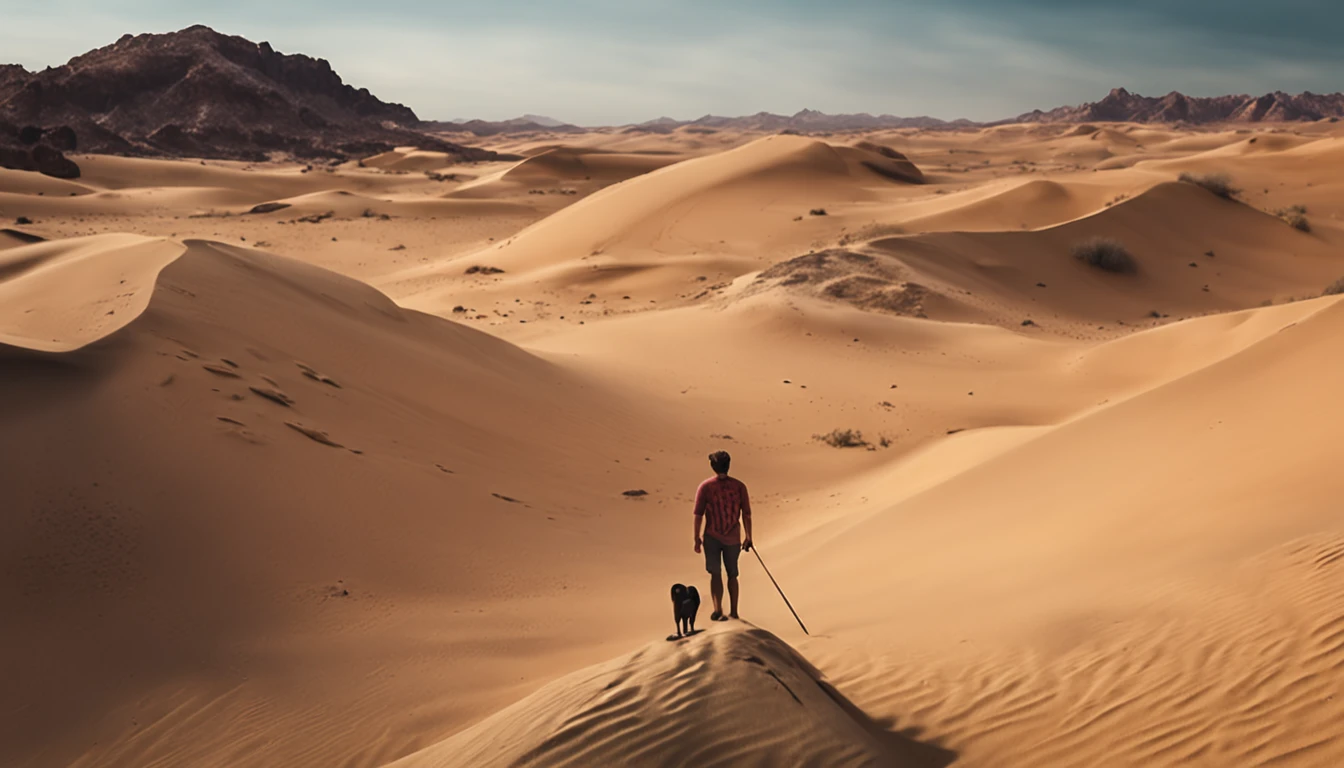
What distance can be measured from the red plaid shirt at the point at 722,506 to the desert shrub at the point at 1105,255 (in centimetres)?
2232

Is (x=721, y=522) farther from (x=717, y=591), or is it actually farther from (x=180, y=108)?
(x=180, y=108)

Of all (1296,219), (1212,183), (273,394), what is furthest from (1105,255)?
(273,394)

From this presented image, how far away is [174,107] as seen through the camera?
2830 inches

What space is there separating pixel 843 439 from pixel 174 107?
76.2 metres

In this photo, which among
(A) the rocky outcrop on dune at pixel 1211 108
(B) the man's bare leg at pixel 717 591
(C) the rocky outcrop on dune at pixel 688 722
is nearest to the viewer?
(C) the rocky outcrop on dune at pixel 688 722

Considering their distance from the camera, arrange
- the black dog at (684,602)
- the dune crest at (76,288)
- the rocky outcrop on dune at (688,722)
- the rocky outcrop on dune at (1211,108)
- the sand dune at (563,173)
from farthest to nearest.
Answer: the rocky outcrop on dune at (1211,108) → the sand dune at (563,173) → the dune crest at (76,288) → the black dog at (684,602) → the rocky outcrop on dune at (688,722)

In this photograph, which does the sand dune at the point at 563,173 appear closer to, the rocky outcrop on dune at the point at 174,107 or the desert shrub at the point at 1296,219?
the rocky outcrop on dune at the point at 174,107

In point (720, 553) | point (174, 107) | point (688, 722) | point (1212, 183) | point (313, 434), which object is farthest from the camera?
point (174, 107)

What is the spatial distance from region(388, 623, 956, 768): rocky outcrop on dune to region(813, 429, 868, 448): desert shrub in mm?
7970

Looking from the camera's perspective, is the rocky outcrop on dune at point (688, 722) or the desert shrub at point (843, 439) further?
the desert shrub at point (843, 439)

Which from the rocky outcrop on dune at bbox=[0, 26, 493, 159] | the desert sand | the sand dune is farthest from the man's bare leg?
the rocky outcrop on dune at bbox=[0, 26, 493, 159]

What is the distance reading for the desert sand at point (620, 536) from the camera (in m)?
3.69

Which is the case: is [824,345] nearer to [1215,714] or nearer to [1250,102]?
[1215,714]

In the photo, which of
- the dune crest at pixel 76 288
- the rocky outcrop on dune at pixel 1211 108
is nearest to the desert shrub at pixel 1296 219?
the dune crest at pixel 76 288
